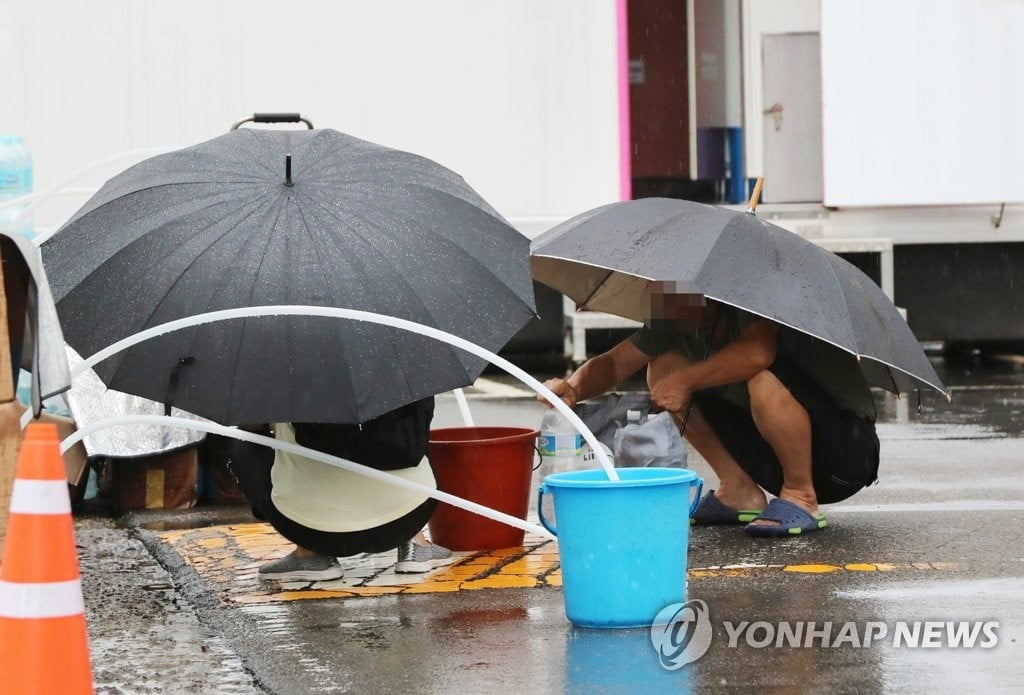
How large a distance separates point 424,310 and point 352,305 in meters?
0.21

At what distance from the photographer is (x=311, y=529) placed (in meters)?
4.73

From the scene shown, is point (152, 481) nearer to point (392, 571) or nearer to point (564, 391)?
point (392, 571)

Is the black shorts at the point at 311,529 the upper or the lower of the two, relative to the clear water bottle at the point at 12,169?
lower

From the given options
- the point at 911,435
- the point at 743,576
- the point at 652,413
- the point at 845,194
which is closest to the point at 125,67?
the point at 845,194

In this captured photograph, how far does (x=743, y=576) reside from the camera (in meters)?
4.87

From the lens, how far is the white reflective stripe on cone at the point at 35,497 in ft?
10.6

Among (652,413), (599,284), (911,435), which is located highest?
(599,284)

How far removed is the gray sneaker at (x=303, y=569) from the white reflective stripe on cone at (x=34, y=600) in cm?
170

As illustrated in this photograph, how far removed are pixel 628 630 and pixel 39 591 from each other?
1702mm

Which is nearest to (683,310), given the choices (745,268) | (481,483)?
(745,268)

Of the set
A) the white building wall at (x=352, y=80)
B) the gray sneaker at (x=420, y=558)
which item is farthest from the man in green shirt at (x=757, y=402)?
the white building wall at (x=352, y=80)

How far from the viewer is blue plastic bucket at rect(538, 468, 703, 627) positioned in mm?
4227

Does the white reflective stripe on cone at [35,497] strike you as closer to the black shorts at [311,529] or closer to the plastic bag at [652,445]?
the black shorts at [311,529]

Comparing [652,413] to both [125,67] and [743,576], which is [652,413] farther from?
[125,67]
